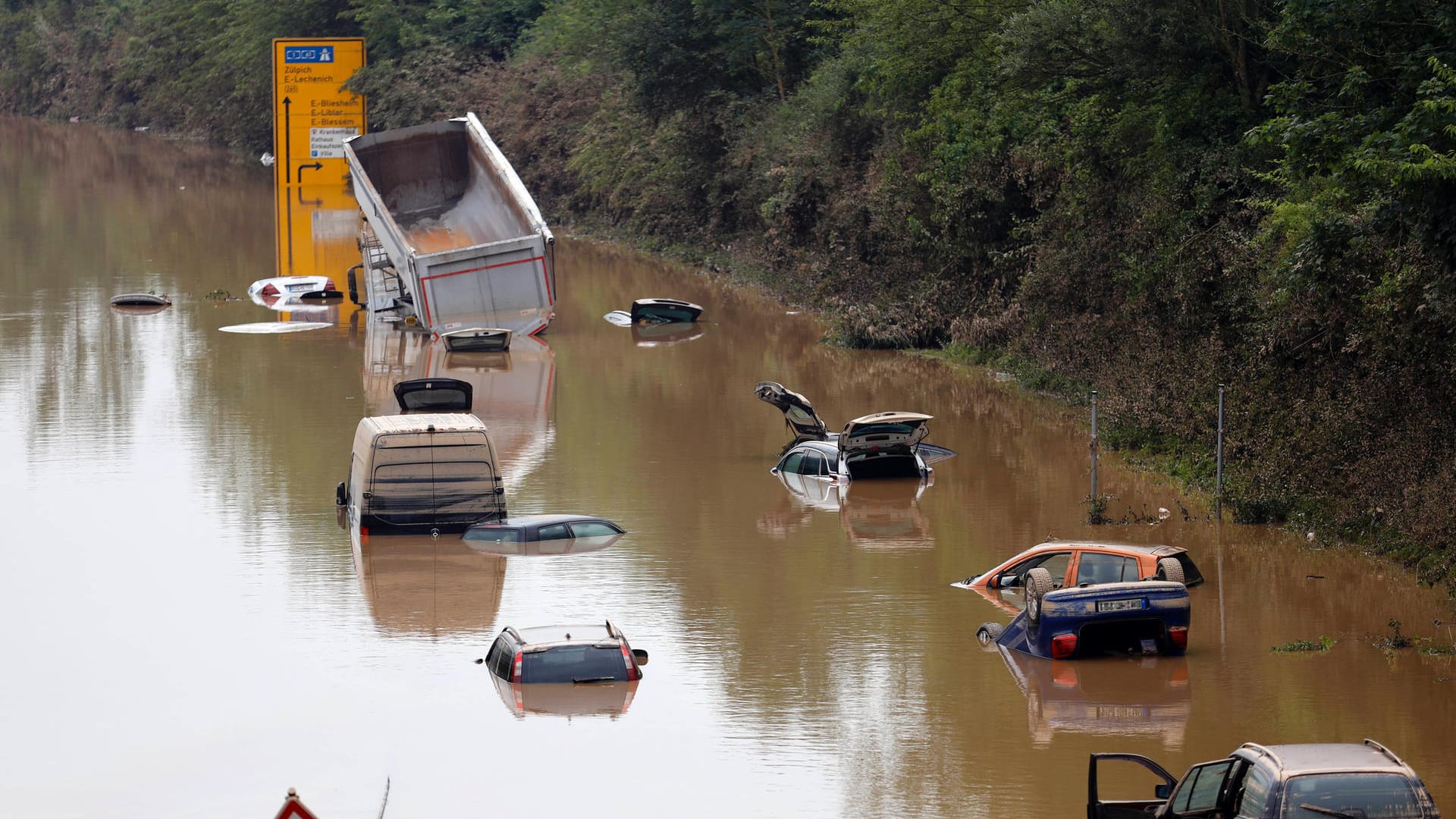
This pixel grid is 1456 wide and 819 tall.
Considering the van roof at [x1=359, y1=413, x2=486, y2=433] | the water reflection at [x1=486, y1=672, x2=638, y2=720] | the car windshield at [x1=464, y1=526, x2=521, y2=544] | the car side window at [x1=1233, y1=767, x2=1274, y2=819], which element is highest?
the van roof at [x1=359, y1=413, x2=486, y2=433]

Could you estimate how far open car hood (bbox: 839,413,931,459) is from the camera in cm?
2866

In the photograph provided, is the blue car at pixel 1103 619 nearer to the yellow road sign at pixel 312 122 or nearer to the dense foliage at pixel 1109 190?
the dense foliage at pixel 1109 190

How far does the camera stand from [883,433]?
28953 mm

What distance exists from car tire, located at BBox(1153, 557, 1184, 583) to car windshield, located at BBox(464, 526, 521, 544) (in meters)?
9.25

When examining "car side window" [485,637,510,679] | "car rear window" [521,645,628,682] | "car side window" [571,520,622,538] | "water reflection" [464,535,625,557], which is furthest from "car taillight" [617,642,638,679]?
"car side window" [571,520,622,538]

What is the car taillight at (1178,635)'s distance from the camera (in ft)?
63.7

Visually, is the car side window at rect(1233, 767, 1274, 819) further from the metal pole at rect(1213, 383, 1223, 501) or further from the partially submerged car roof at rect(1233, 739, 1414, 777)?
the metal pole at rect(1213, 383, 1223, 501)

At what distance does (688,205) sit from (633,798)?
155 ft

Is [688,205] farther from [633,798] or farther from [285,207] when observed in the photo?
[633,798]

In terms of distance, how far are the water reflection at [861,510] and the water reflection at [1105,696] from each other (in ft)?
19.0

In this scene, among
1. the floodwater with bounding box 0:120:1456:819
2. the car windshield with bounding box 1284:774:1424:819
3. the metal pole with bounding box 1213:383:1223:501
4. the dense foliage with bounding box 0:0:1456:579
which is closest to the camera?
the car windshield with bounding box 1284:774:1424:819

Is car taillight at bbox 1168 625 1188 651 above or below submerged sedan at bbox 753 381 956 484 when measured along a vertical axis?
below

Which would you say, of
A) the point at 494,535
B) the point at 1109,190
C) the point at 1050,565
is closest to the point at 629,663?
the point at 1050,565

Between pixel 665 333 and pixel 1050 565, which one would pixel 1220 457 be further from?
pixel 665 333
